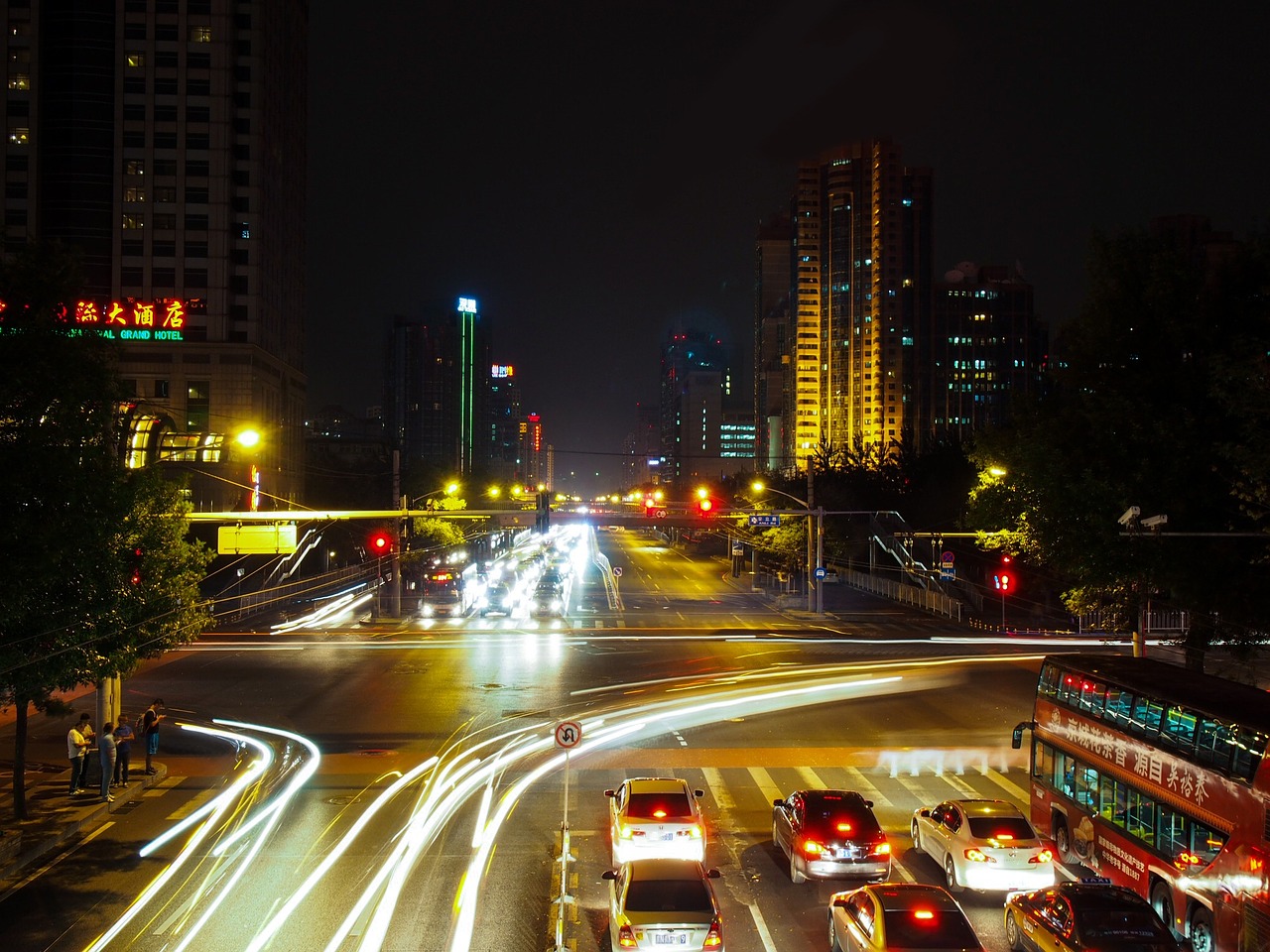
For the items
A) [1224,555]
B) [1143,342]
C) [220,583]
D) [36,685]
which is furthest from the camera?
[220,583]

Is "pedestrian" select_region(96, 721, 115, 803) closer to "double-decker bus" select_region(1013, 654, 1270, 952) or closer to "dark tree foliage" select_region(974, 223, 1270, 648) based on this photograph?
"double-decker bus" select_region(1013, 654, 1270, 952)

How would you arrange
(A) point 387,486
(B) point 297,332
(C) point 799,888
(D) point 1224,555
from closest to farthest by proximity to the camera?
(C) point 799,888 < (D) point 1224,555 < (B) point 297,332 < (A) point 387,486

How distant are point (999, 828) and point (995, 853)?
1.24ft

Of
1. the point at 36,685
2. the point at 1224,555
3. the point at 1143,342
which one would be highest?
the point at 1143,342

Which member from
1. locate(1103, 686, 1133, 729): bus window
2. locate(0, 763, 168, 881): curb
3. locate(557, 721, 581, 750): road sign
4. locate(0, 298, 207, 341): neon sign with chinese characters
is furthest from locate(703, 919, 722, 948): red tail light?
locate(0, 298, 207, 341): neon sign with chinese characters

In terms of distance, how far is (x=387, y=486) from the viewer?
108125 mm

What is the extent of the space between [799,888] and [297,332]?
9215cm

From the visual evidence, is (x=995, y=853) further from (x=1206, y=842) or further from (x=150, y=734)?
(x=150, y=734)

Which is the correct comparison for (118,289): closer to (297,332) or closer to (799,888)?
(297,332)

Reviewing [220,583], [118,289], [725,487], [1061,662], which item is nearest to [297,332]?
[118,289]

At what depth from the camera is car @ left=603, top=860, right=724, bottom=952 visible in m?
12.4

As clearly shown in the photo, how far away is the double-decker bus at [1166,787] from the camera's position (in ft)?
41.2

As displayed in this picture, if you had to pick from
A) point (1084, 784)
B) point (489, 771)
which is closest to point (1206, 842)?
point (1084, 784)

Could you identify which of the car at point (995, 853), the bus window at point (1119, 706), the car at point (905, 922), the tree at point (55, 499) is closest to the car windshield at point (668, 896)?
the car at point (905, 922)
